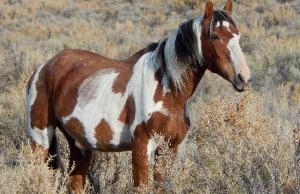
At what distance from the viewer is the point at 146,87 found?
15.7ft

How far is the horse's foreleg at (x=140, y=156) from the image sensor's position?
4719 mm

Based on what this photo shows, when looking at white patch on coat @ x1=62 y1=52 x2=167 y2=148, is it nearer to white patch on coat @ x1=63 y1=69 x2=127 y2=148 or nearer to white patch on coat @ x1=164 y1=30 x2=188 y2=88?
white patch on coat @ x1=63 y1=69 x2=127 y2=148

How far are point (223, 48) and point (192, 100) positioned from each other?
591 centimetres

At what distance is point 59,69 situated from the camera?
5828mm

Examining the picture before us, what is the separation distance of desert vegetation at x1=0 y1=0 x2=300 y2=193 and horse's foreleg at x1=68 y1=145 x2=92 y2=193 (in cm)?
11

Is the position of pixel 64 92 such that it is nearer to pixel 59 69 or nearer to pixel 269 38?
pixel 59 69

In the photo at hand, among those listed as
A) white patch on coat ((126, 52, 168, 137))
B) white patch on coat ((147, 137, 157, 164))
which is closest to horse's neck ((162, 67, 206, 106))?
white patch on coat ((126, 52, 168, 137))

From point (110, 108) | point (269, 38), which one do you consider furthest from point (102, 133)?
point (269, 38)

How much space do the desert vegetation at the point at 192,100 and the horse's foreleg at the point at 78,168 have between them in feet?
0.37

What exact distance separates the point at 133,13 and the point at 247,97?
62.3ft

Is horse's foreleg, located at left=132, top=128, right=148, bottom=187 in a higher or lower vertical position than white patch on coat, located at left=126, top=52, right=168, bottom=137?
lower

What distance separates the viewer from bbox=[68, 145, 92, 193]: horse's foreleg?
5.93m

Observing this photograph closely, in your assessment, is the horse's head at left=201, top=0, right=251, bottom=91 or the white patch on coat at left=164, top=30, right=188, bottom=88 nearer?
the horse's head at left=201, top=0, right=251, bottom=91

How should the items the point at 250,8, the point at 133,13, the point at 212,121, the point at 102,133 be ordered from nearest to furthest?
the point at 212,121, the point at 102,133, the point at 250,8, the point at 133,13
